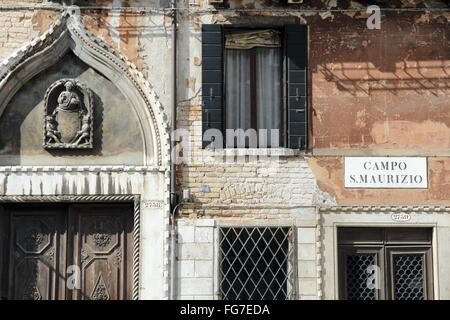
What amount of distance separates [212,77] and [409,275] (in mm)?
4152

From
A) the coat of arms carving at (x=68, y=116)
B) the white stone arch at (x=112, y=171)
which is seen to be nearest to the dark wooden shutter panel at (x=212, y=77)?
the white stone arch at (x=112, y=171)

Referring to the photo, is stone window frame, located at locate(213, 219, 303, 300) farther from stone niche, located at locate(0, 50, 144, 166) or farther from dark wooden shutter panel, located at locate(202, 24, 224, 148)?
stone niche, located at locate(0, 50, 144, 166)

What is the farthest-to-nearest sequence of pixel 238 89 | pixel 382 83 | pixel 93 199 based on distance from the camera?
pixel 238 89
pixel 382 83
pixel 93 199

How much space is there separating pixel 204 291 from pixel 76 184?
8.01 ft

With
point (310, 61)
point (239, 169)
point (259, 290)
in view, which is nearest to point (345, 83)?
point (310, 61)

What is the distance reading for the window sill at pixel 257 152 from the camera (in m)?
17.3

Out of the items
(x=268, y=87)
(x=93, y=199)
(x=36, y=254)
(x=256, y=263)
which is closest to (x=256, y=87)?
(x=268, y=87)

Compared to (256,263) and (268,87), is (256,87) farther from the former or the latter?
(256,263)

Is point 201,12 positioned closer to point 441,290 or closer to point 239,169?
point 239,169

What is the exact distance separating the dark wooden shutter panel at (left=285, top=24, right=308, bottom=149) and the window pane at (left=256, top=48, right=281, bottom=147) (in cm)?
26

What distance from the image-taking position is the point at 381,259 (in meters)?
17.3

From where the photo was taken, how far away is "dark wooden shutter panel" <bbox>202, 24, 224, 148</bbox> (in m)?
17.3

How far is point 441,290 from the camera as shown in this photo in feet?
56.2

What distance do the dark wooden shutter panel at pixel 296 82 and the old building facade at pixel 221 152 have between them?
0.07 feet
